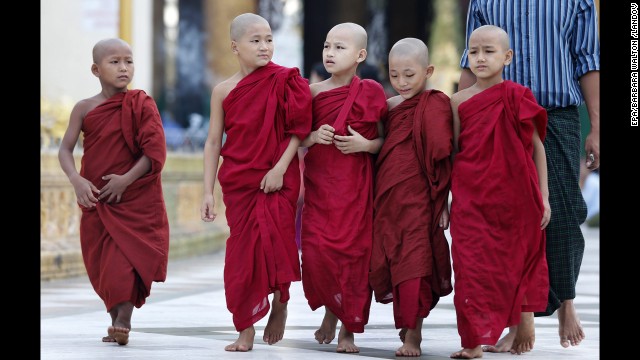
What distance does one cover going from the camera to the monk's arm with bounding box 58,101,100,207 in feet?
20.0

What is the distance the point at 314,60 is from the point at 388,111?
15.8 metres

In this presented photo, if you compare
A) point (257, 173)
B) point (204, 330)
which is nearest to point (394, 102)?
point (257, 173)

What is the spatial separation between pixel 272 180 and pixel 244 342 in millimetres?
701

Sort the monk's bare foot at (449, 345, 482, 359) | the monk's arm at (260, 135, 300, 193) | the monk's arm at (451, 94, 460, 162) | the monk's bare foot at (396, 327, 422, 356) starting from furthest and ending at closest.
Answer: the monk's arm at (260, 135, 300, 193) < the monk's arm at (451, 94, 460, 162) < the monk's bare foot at (396, 327, 422, 356) < the monk's bare foot at (449, 345, 482, 359)

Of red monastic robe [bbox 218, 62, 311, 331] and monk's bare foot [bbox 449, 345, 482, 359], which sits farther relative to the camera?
red monastic robe [bbox 218, 62, 311, 331]

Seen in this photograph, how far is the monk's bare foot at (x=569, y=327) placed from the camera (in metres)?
5.89

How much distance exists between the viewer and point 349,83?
591 cm

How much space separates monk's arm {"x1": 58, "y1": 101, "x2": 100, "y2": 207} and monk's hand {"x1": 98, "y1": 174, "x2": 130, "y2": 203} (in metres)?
0.04

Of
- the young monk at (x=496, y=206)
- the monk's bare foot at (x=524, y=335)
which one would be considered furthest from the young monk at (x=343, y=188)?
the monk's bare foot at (x=524, y=335)

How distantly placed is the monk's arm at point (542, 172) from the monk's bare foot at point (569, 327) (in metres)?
0.48

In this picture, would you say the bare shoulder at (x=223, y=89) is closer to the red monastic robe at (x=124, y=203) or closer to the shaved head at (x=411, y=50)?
the red monastic robe at (x=124, y=203)

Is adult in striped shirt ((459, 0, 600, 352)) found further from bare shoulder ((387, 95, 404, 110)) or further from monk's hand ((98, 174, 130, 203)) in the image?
monk's hand ((98, 174, 130, 203))

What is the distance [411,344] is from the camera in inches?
221

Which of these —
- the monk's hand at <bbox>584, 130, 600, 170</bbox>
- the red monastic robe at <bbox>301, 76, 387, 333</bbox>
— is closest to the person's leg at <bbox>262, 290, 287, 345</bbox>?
the red monastic robe at <bbox>301, 76, 387, 333</bbox>
